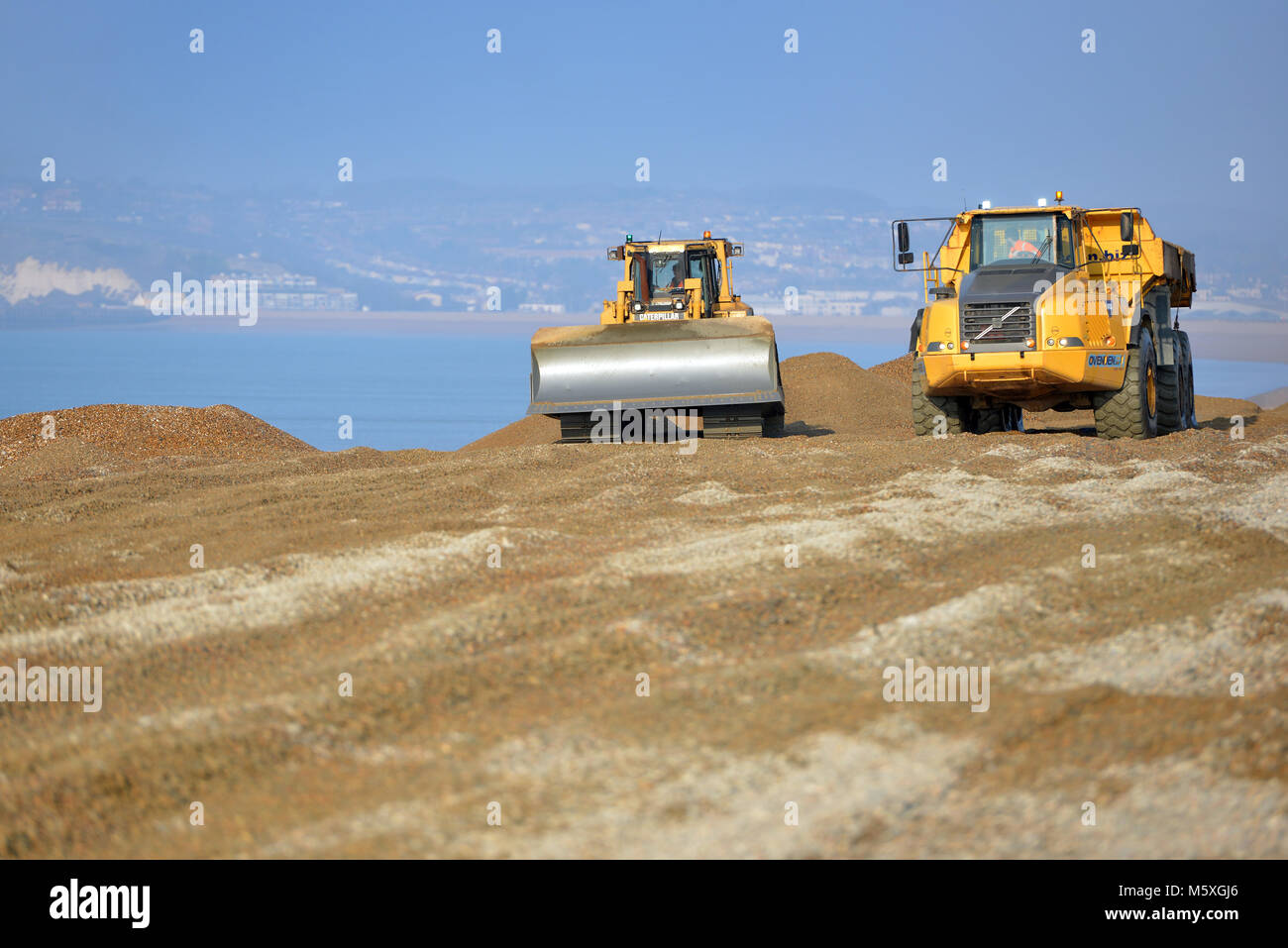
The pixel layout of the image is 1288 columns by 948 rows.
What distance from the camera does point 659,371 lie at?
12.3 meters

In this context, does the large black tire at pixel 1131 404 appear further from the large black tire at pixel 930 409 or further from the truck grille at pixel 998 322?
the large black tire at pixel 930 409

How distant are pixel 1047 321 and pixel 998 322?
429 mm

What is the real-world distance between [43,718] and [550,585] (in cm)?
220

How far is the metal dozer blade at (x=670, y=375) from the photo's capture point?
12211mm

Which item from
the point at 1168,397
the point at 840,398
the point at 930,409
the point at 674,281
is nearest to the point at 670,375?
the point at 930,409

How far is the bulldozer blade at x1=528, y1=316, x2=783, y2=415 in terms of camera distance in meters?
12.2

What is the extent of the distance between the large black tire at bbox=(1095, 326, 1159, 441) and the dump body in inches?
4.3
